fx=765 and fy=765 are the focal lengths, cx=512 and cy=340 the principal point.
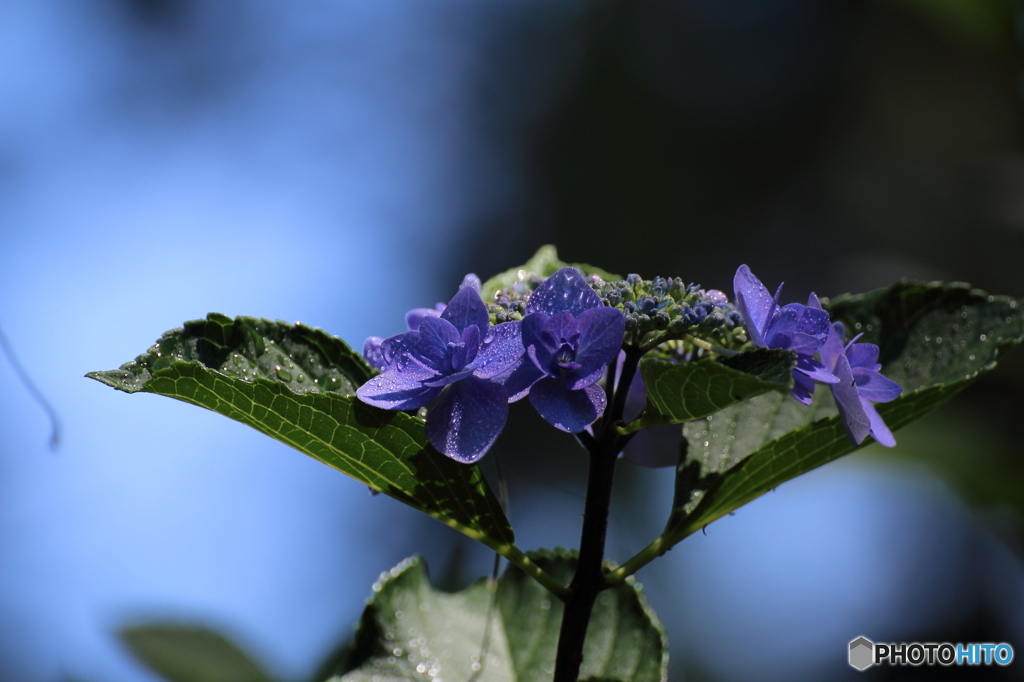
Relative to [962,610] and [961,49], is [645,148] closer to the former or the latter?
[961,49]

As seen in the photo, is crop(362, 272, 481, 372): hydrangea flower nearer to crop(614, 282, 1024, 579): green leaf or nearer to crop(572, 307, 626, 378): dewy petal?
crop(572, 307, 626, 378): dewy petal

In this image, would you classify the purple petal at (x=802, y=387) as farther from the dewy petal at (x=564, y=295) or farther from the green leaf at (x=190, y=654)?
the green leaf at (x=190, y=654)

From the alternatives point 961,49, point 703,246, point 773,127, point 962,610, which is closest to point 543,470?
point 703,246

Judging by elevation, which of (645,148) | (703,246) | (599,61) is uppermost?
(599,61)

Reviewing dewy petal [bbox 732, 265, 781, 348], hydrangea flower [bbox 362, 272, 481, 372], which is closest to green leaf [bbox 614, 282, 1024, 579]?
dewy petal [bbox 732, 265, 781, 348]

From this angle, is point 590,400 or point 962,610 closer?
point 590,400

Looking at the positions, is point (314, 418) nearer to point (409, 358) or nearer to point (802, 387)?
point (409, 358)
